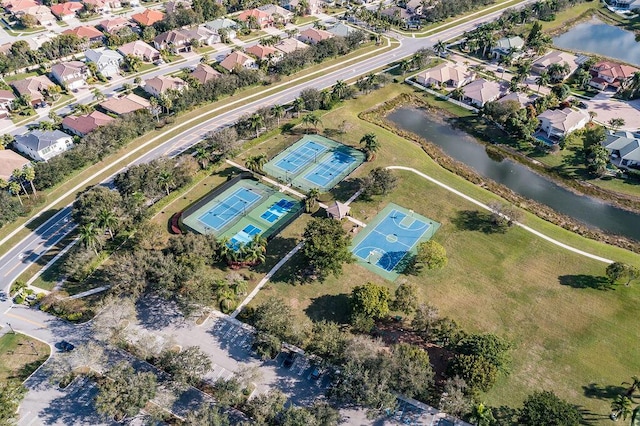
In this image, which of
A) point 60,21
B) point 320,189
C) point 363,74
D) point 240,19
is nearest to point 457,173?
point 320,189

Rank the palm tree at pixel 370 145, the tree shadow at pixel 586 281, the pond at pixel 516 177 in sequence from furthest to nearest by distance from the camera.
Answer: the palm tree at pixel 370 145 < the pond at pixel 516 177 < the tree shadow at pixel 586 281

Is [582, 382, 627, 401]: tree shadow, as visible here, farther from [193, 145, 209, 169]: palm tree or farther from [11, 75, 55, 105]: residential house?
[11, 75, 55, 105]: residential house

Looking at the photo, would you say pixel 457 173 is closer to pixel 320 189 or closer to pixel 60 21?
pixel 320 189

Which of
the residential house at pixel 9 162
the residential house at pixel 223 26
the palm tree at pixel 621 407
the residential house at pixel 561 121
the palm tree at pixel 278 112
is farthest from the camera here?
the residential house at pixel 223 26

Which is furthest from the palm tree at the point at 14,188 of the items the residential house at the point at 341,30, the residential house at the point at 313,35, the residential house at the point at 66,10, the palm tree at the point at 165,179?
the residential house at the point at 66,10

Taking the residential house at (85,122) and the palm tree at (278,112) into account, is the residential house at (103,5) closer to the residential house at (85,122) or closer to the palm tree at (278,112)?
the residential house at (85,122)

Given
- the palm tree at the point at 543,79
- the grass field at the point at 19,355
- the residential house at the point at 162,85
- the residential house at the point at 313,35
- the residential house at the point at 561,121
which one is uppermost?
the residential house at the point at 313,35
